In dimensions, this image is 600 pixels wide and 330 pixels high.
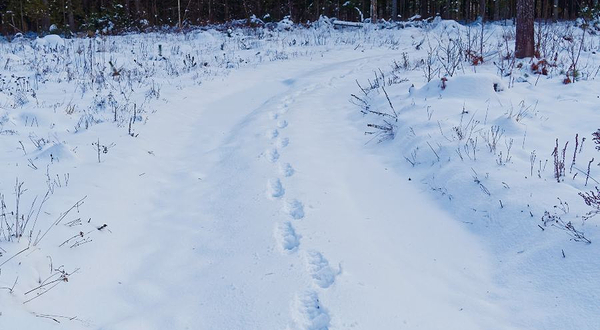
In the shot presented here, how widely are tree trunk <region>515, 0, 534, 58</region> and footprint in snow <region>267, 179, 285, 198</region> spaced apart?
6.67 m

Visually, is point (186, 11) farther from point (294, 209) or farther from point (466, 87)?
point (294, 209)

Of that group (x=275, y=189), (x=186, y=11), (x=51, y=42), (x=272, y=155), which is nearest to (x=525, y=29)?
(x=272, y=155)

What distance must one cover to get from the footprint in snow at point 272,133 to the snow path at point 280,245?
42 mm

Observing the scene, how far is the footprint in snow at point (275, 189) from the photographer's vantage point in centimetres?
421

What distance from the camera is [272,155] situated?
519cm

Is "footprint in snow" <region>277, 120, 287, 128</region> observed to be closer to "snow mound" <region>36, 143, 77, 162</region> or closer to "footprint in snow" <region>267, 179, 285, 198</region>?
"footprint in snow" <region>267, 179, 285, 198</region>

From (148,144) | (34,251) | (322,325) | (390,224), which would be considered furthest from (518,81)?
(34,251)

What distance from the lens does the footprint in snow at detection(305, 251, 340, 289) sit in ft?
9.58

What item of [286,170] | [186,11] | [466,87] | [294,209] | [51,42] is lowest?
[294,209]

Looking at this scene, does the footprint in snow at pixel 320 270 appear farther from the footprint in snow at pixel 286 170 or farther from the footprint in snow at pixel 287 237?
the footprint in snow at pixel 286 170

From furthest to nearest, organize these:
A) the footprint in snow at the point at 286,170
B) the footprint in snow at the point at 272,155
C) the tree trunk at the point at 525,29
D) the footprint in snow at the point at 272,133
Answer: the tree trunk at the point at 525,29 → the footprint in snow at the point at 272,133 → the footprint in snow at the point at 272,155 → the footprint in snow at the point at 286,170

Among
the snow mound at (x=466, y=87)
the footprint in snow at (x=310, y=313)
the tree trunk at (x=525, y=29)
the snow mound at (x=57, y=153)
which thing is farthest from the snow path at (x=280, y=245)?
the tree trunk at (x=525, y=29)

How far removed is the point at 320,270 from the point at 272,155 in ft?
7.73

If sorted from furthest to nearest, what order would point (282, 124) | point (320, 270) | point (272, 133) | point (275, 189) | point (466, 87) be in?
1. point (466, 87)
2. point (282, 124)
3. point (272, 133)
4. point (275, 189)
5. point (320, 270)
